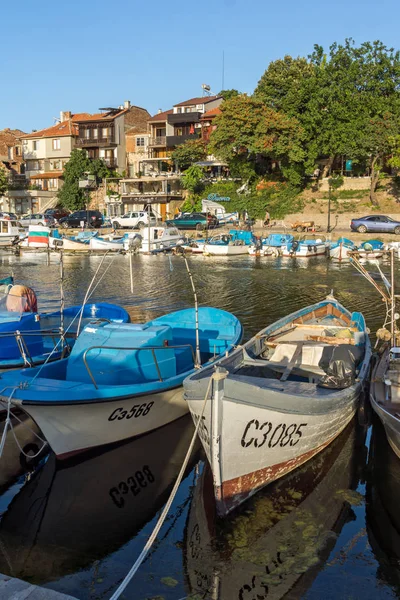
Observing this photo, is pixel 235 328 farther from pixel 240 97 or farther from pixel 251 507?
pixel 240 97

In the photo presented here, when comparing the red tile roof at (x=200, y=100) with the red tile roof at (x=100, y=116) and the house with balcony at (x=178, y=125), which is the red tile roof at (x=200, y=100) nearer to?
the house with balcony at (x=178, y=125)

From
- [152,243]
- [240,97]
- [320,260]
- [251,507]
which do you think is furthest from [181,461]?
[240,97]

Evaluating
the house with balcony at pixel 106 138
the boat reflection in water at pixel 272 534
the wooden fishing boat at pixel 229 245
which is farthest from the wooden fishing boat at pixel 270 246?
the house with balcony at pixel 106 138

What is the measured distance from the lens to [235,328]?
40.8 ft

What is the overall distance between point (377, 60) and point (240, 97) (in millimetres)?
12507

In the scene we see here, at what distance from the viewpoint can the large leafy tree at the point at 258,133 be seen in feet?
167

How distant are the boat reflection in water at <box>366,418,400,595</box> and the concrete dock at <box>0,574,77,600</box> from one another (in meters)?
3.47

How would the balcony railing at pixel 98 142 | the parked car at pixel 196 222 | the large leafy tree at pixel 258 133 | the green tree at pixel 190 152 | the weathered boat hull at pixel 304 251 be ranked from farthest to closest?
the balcony railing at pixel 98 142 < the green tree at pixel 190 152 < the large leafy tree at pixel 258 133 < the parked car at pixel 196 222 < the weathered boat hull at pixel 304 251

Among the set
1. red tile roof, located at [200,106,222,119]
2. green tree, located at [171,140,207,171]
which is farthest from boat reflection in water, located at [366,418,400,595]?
red tile roof, located at [200,106,222,119]

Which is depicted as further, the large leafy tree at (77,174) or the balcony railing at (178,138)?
the balcony railing at (178,138)

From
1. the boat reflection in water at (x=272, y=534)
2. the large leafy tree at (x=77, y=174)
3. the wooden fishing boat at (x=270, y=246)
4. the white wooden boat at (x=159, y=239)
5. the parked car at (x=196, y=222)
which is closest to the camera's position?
the boat reflection in water at (x=272, y=534)

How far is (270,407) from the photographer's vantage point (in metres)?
7.07

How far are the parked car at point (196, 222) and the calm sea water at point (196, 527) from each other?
132 feet

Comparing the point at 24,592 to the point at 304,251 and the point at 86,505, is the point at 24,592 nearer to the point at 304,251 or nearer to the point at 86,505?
the point at 86,505
